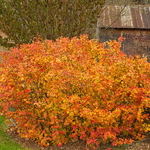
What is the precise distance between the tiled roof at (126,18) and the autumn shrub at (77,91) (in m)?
15.7

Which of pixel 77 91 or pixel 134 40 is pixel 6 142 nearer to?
pixel 77 91

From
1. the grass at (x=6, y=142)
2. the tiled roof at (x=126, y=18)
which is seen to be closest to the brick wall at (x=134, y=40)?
the tiled roof at (x=126, y=18)

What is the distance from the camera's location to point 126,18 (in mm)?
27125

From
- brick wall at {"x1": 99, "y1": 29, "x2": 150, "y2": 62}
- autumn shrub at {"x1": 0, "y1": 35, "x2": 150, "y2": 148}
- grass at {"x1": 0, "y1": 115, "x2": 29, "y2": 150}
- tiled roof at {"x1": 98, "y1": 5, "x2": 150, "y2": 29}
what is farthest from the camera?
brick wall at {"x1": 99, "y1": 29, "x2": 150, "y2": 62}

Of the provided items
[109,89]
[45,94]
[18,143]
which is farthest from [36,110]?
[109,89]

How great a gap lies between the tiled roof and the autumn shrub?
617 inches

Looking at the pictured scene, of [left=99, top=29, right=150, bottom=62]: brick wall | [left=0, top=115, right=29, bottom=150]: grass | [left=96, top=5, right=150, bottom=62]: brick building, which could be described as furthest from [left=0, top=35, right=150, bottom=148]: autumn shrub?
[left=99, top=29, right=150, bottom=62]: brick wall

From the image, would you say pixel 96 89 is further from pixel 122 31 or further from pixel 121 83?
pixel 122 31

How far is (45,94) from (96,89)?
237 centimetres

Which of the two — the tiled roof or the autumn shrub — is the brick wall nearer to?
the tiled roof

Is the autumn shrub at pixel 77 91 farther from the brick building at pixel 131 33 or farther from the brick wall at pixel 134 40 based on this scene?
the brick wall at pixel 134 40

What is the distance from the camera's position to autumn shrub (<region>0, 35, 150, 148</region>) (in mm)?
9008

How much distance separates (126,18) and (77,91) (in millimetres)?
19285

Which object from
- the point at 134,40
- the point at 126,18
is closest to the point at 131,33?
the point at 134,40
